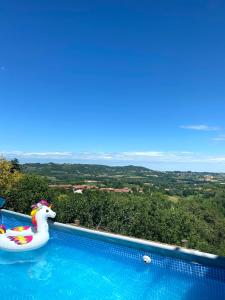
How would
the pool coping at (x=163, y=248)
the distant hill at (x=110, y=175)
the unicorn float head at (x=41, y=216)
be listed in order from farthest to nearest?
1. the distant hill at (x=110, y=175)
2. the unicorn float head at (x=41, y=216)
3. the pool coping at (x=163, y=248)

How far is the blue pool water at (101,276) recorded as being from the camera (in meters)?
5.65

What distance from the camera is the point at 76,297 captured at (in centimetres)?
562

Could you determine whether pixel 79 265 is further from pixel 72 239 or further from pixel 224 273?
pixel 224 273

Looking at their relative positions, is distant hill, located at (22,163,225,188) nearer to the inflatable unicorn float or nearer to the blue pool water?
the inflatable unicorn float

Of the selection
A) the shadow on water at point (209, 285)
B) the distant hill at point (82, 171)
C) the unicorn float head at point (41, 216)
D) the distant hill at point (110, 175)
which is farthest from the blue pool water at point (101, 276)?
the distant hill at point (82, 171)

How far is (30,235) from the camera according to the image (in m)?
7.73

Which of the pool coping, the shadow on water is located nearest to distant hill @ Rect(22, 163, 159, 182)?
the pool coping

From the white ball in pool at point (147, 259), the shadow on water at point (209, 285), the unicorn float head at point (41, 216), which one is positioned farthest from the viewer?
the unicorn float head at point (41, 216)

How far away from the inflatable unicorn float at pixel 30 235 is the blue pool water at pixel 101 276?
17 cm

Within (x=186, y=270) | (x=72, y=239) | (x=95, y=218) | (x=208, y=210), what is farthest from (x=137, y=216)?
(x=208, y=210)

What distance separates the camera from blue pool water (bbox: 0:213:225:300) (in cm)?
565

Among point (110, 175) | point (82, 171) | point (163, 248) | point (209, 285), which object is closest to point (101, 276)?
point (163, 248)

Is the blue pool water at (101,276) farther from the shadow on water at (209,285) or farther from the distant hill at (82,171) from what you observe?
the distant hill at (82,171)

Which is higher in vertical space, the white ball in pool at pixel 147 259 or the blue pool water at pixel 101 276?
the white ball in pool at pixel 147 259
